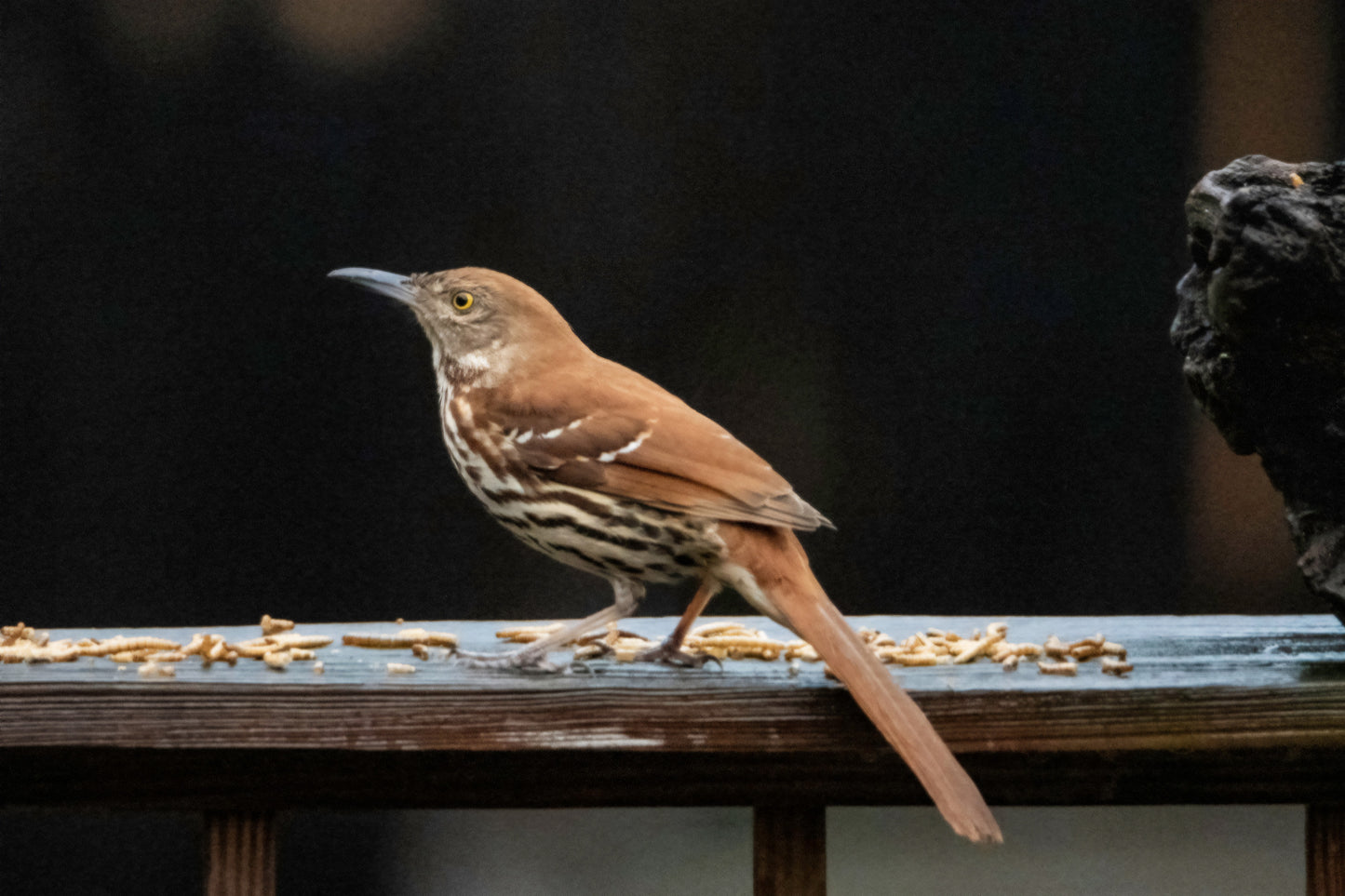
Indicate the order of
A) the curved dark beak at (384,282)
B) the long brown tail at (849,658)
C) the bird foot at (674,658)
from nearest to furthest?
the long brown tail at (849,658) → the bird foot at (674,658) → the curved dark beak at (384,282)

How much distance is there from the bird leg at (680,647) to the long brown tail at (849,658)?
0.19 ft

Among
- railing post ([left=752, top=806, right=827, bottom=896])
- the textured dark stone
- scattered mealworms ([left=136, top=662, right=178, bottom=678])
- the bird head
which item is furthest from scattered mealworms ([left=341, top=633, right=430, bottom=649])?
the textured dark stone

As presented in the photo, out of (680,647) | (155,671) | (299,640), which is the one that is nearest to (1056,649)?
(680,647)

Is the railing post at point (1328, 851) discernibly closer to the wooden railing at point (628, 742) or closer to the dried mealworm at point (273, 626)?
the wooden railing at point (628, 742)

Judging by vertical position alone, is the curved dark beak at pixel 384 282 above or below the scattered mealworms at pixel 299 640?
above

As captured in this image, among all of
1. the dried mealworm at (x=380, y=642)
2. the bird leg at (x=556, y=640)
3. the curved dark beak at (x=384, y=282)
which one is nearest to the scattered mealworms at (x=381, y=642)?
the dried mealworm at (x=380, y=642)

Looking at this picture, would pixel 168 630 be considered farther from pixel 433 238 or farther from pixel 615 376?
pixel 433 238

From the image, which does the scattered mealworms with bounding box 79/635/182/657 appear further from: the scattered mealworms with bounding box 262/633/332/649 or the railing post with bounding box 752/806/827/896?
the railing post with bounding box 752/806/827/896

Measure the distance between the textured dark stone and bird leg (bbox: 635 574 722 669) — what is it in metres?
0.84

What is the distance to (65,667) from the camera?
182 centimetres

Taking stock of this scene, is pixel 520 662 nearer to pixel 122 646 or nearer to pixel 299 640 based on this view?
pixel 299 640

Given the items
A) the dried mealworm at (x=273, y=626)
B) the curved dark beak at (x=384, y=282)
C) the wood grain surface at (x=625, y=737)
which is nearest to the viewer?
the wood grain surface at (x=625, y=737)

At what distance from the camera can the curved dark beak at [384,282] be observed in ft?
8.52

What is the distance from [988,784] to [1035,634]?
1.70 feet
